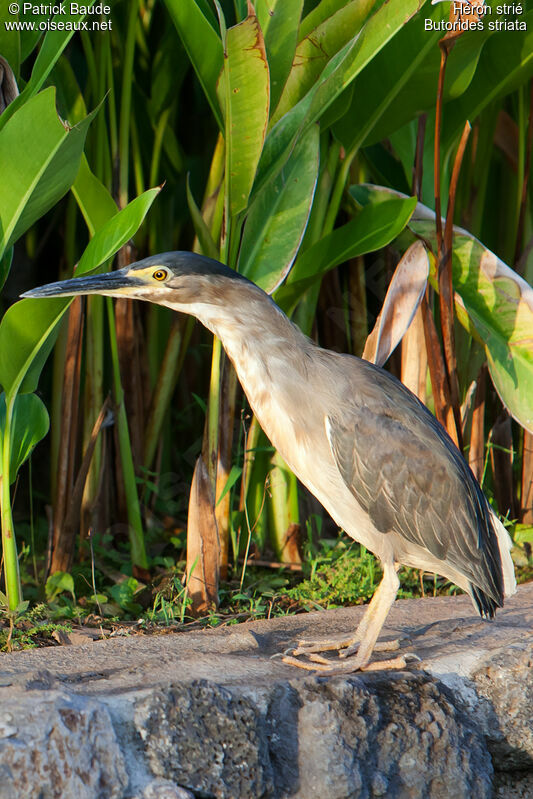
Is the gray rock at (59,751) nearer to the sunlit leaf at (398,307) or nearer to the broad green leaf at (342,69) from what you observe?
the sunlit leaf at (398,307)

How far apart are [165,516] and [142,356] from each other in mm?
941

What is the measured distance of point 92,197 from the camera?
3.78 metres

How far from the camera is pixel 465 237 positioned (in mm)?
4285

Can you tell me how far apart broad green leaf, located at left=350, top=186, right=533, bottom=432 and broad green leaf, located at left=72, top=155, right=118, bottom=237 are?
117 cm

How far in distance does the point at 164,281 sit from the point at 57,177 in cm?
66

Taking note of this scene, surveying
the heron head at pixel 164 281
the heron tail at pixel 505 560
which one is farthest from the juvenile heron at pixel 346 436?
the heron tail at pixel 505 560

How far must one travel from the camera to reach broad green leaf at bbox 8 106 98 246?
3277 millimetres

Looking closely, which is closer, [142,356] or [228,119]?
[228,119]

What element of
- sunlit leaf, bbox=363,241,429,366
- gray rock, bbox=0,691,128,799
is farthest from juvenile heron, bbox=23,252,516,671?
gray rock, bbox=0,691,128,799

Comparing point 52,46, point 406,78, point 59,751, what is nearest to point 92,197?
point 52,46

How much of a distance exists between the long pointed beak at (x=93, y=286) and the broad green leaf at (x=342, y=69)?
109cm

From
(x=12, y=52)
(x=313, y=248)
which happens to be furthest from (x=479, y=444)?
(x=12, y=52)

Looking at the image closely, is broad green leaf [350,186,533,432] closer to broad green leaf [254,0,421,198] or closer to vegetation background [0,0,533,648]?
vegetation background [0,0,533,648]

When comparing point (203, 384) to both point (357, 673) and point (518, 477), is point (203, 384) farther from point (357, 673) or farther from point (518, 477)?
point (357, 673)
